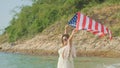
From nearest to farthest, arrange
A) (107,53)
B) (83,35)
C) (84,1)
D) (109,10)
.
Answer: (107,53)
(83,35)
(109,10)
(84,1)

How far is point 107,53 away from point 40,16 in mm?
17585

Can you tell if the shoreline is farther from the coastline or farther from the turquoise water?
the turquoise water

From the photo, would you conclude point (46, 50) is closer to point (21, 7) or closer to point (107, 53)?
point (107, 53)

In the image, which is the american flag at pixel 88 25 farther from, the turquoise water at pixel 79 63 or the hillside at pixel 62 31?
the hillside at pixel 62 31

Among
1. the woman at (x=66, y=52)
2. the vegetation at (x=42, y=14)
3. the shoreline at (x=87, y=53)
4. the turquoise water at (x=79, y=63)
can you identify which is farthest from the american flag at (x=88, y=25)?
the vegetation at (x=42, y=14)

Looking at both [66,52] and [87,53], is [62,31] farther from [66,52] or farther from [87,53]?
[66,52]

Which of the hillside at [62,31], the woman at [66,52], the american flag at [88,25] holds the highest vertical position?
the hillside at [62,31]

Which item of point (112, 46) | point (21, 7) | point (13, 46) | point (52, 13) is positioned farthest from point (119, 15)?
point (21, 7)

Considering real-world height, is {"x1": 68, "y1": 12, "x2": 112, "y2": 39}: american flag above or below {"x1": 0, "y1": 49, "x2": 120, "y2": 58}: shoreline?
below

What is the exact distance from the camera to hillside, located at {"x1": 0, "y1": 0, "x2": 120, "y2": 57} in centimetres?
3115

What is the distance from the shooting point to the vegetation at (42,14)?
42594 mm

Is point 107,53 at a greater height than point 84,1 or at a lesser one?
lesser

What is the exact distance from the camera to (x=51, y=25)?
42.2 meters

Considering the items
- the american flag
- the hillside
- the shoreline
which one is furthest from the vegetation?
the american flag
